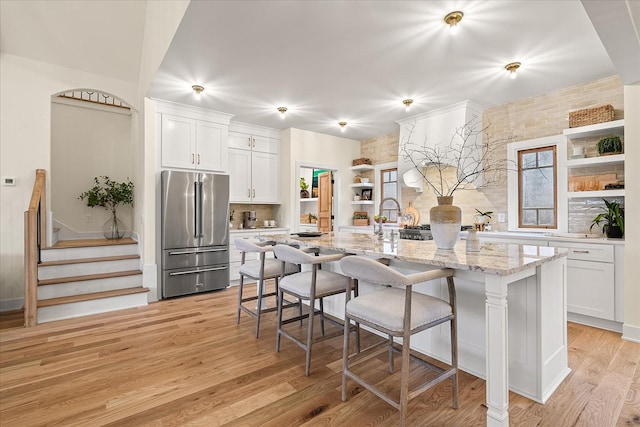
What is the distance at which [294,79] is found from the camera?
3.50 metres

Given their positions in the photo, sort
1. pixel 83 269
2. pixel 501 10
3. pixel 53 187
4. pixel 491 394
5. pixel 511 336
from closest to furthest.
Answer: pixel 491 394, pixel 511 336, pixel 501 10, pixel 83 269, pixel 53 187

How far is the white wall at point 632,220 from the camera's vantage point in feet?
8.89

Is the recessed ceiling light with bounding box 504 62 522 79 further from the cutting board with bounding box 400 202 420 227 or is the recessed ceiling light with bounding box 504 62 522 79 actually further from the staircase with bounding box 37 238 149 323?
the staircase with bounding box 37 238 149 323

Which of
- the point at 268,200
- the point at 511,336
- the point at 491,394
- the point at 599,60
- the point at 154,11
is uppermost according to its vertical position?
the point at 154,11

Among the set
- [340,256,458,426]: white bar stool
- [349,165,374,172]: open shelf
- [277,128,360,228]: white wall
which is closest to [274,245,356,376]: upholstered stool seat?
[340,256,458,426]: white bar stool

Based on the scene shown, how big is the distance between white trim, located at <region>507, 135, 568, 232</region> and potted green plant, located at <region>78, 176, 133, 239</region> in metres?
6.09

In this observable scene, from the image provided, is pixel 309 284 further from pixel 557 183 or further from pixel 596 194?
pixel 557 183

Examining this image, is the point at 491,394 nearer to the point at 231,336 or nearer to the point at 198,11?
the point at 231,336

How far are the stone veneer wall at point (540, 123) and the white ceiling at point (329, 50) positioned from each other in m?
0.14

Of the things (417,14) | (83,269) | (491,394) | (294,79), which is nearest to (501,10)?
(417,14)

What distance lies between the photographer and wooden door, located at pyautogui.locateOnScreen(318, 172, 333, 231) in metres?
6.22

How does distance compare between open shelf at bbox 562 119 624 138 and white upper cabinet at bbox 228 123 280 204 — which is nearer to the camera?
open shelf at bbox 562 119 624 138

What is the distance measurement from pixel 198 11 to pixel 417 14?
1.68m

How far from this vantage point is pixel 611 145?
10.3ft
